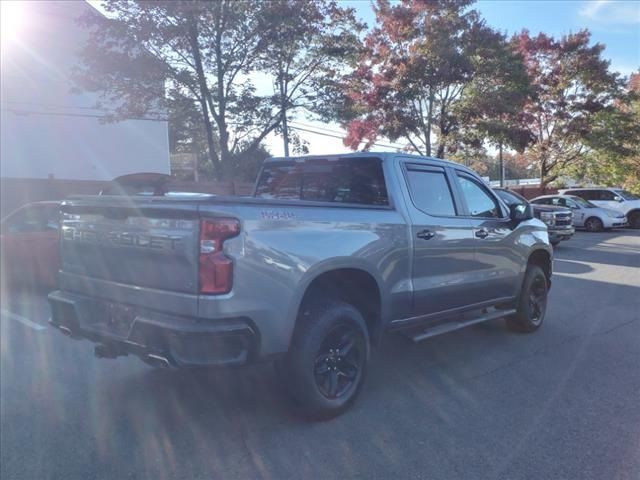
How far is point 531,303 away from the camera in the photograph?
6.48 metres

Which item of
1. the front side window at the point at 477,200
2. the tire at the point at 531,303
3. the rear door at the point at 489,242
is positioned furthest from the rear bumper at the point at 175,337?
the tire at the point at 531,303

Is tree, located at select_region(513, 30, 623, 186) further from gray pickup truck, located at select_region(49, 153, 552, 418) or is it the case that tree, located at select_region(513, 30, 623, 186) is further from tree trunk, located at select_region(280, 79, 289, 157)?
gray pickup truck, located at select_region(49, 153, 552, 418)

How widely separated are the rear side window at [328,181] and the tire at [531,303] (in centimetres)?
261

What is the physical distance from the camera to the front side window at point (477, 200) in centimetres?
561

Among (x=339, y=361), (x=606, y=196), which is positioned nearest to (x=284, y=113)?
(x=339, y=361)

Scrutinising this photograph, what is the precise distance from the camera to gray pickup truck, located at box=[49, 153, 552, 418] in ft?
11.0

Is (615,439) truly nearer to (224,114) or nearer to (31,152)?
(224,114)

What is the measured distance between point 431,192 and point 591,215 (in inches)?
738

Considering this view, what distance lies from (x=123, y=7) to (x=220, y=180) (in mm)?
5737

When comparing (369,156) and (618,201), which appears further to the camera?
(618,201)

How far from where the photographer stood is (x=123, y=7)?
1298 cm

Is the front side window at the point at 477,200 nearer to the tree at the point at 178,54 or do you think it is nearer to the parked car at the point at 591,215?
the tree at the point at 178,54

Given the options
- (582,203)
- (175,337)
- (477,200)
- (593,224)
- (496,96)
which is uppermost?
(496,96)

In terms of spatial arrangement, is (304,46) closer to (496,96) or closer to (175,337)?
(496,96)
